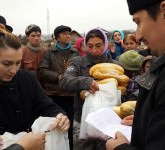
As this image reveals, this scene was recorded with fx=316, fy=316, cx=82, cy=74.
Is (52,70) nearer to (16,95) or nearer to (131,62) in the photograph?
(131,62)

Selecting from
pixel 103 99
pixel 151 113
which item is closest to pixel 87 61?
pixel 103 99

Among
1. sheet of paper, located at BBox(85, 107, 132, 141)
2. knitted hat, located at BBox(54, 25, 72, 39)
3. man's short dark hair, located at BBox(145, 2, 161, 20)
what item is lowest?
sheet of paper, located at BBox(85, 107, 132, 141)

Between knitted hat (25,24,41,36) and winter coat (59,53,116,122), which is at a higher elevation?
knitted hat (25,24,41,36)

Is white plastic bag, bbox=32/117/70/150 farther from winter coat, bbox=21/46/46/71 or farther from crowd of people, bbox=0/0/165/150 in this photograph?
winter coat, bbox=21/46/46/71

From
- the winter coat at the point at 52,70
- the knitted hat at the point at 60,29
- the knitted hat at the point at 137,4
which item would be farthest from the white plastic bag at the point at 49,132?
the knitted hat at the point at 60,29

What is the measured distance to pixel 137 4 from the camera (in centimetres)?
131

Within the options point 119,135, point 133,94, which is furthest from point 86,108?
point 119,135

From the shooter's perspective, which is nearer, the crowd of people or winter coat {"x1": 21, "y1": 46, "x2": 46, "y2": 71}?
the crowd of people

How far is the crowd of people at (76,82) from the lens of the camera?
1250mm

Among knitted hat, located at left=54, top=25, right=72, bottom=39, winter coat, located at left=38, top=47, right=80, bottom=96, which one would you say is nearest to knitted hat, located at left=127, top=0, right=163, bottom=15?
winter coat, located at left=38, top=47, right=80, bottom=96

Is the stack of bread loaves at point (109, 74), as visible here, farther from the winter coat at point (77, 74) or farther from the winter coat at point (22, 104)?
the winter coat at point (22, 104)

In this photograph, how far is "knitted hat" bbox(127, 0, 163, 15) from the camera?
1.26 m

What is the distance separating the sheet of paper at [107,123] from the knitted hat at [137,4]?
0.80 meters

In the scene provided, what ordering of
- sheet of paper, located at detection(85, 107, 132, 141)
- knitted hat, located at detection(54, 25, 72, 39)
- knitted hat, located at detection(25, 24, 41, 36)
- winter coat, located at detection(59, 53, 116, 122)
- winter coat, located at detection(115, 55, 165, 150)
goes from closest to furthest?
1. winter coat, located at detection(115, 55, 165, 150)
2. sheet of paper, located at detection(85, 107, 132, 141)
3. winter coat, located at detection(59, 53, 116, 122)
4. knitted hat, located at detection(54, 25, 72, 39)
5. knitted hat, located at detection(25, 24, 41, 36)
